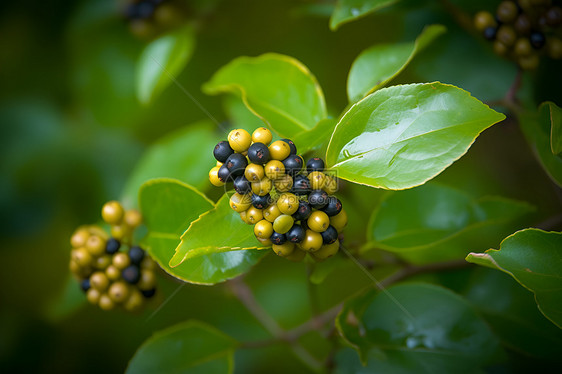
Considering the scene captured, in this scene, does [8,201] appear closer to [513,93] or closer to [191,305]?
[191,305]

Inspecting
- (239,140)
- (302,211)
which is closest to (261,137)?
(239,140)

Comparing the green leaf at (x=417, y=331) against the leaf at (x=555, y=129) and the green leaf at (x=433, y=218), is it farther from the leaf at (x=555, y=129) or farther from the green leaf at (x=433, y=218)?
the leaf at (x=555, y=129)

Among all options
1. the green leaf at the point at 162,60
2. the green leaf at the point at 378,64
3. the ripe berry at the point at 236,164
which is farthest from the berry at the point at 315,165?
the green leaf at the point at 162,60

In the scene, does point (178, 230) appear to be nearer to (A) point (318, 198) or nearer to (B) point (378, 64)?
(A) point (318, 198)

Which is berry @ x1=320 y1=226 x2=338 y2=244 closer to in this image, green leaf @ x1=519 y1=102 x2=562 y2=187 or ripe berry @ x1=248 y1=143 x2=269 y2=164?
ripe berry @ x1=248 y1=143 x2=269 y2=164

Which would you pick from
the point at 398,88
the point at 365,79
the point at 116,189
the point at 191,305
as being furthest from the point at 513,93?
the point at 116,189

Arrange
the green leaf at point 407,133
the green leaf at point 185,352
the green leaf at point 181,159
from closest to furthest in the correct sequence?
the green leaf at point 407,133, the green leaf at point 185,352, the green leaf at point 181,159

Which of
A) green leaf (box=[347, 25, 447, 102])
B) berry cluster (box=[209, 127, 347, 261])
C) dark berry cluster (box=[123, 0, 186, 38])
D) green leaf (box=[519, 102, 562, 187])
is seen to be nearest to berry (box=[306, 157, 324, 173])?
berry cluster (box=[209, 127, 347, 261])
